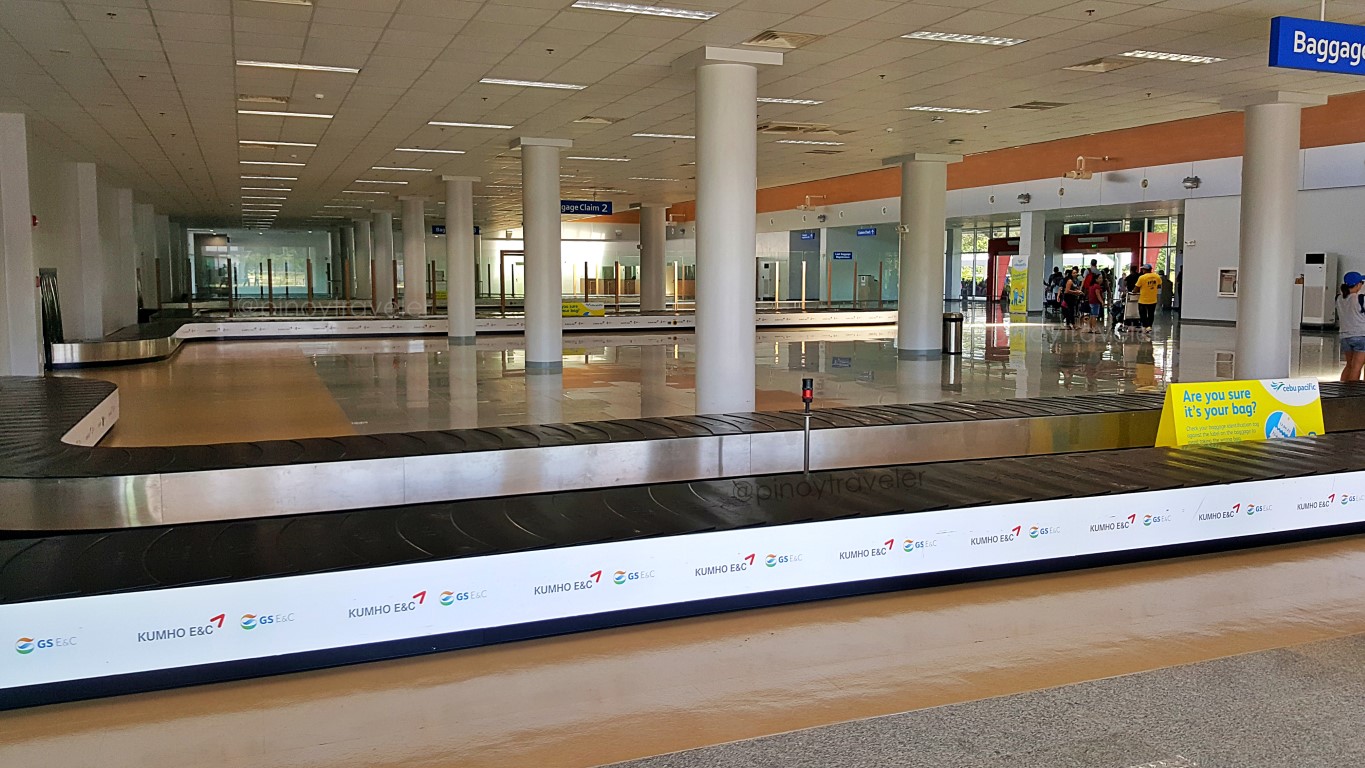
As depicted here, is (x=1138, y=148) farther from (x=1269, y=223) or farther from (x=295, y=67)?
(x=295, y=67)

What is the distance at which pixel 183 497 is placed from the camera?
8.30 metres

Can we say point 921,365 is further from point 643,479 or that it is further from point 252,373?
point 252,373

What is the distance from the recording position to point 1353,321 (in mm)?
14688

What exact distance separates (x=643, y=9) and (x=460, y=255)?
17.7 m

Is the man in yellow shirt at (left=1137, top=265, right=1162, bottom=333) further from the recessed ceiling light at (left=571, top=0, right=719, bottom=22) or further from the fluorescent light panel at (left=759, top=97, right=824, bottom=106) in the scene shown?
the recessed ceiling light at (left=571, top=0, right=719, bottom=22)

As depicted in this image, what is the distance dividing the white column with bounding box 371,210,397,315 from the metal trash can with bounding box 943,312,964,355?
24.3 m

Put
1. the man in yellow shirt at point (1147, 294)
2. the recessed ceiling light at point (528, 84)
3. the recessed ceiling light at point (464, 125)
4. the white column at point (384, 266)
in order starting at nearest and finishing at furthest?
1. the recessed ceiling light at point (528, 84)
2. the recessed ceiling light at point (464, 125)
3. the man in yellow shirt at point (1147, 294)
4. the white column at point (384, 266)

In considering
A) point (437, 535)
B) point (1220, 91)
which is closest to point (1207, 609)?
point (437, 535)

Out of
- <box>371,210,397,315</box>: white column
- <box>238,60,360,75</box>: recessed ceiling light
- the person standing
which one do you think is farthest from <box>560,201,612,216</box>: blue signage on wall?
the person standing

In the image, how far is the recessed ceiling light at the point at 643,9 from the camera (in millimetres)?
9870

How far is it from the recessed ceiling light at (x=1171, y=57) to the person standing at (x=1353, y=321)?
13.2 feet

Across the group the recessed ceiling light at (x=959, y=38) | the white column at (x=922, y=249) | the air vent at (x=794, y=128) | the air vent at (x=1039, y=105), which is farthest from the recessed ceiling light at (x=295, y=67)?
the white column at (x=922, y=249)

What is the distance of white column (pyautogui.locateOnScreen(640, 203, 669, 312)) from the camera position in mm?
38688

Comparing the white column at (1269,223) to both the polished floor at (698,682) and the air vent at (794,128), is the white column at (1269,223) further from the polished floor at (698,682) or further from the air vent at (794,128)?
the polished floor at (698,682)
